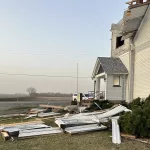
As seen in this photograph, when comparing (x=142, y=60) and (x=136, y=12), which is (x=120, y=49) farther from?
(x=136, y=12)

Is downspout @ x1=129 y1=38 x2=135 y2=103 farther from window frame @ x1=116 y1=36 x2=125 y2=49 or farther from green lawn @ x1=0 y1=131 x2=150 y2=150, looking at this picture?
green lawn @ x1=0 y1=131 x2=150 y2=150

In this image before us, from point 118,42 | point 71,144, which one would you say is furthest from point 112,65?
point 71,144

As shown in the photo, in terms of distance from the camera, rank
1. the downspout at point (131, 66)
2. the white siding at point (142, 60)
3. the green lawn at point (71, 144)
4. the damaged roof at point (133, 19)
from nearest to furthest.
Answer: the green lawn at point (71, 144) < the white siding at point (142, 60) < the damaged roof at point (133, 19) < the downspout at point (131, 66)

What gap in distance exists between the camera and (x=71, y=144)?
825cm

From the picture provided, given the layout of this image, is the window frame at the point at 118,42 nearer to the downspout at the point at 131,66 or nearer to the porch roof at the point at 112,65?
the porch roof at the point at 112,65

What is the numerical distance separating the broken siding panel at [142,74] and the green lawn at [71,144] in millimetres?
7665

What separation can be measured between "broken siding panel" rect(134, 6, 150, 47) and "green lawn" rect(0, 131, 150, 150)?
9.22 meters

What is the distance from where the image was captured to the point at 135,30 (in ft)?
58.2

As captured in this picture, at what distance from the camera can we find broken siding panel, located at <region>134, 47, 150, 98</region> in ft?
52.2

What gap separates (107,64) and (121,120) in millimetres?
10534

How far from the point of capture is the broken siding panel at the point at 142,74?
15914 millimetres

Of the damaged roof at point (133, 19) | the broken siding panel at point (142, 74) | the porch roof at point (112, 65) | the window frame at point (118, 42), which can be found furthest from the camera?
the window frame at point (118, 42)

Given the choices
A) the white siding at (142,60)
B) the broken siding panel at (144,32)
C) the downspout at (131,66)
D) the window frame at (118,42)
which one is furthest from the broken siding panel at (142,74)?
the window frame at (118,42)

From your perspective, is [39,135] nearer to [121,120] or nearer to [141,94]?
[121,120]
